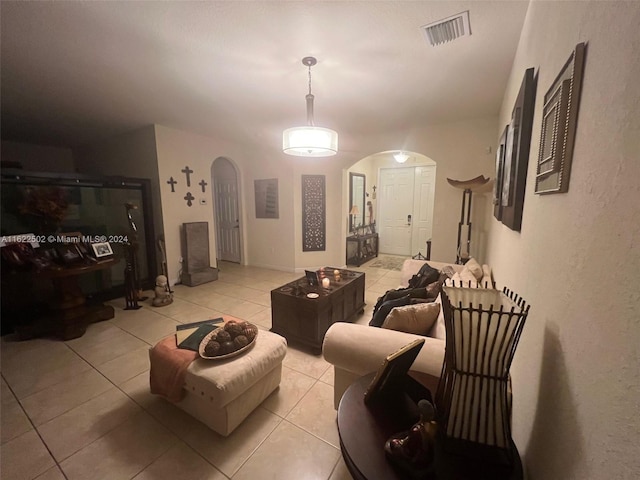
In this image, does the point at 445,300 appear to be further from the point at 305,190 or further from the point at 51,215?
the point at 305,190

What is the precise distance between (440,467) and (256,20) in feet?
8.07

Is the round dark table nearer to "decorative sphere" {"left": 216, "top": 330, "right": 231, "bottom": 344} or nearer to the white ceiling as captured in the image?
"decorative sphere" {"left": 216, "top": 330, "right": 231, "bottom": 344}

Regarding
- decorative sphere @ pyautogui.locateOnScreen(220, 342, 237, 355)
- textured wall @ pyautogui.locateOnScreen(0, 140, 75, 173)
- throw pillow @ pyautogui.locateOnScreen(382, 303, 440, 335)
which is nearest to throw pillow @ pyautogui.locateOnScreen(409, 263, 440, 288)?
throw pillow @ pyautogui.locateOnScreen(382, 303, 440, 335)

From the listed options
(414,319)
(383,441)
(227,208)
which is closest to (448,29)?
(414,319)

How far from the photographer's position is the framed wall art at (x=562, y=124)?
0.71m

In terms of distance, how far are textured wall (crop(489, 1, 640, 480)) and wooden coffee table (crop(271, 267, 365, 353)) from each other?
5.55ft

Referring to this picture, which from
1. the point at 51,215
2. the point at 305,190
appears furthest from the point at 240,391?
the point at 305,190

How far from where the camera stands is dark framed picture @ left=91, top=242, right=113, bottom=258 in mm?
3068

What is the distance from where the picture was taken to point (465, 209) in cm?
393

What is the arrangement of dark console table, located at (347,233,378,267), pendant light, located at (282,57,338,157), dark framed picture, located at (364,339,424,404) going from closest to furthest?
dark framed picture, located at (364,339,424,404)
pendant light, located at (282,57,338,157)
dark console table, located at (347,233,378,267)

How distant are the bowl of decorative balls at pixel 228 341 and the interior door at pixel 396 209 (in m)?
5.40

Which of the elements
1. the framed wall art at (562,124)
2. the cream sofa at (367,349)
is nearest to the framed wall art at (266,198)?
the cream sofa at (367,349)

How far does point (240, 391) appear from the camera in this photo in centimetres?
159

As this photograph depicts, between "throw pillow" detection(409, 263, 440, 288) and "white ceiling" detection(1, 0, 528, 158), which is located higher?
"white ceiling" detection(1, 0, 528, 158)
